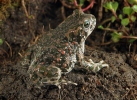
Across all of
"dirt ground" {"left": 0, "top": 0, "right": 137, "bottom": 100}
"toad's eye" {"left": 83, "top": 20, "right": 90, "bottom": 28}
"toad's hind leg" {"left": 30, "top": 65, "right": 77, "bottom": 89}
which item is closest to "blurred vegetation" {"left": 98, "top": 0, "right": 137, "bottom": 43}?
"dirt ground" {"left": 0, "top": 0, "right": 137, "bottom": 100}

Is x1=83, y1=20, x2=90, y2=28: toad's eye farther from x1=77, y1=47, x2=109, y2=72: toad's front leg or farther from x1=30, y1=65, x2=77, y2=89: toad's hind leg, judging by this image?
x1=30, y1=65, x2=77, y2=89: toad's hind leg

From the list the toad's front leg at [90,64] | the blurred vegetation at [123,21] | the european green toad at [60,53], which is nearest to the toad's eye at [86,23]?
the european green toad at [60,53]

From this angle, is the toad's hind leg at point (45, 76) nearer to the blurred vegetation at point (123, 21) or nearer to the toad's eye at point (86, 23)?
the toad's eye at point (86, 23)

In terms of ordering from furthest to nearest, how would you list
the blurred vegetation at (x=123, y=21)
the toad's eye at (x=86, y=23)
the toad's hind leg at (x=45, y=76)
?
the blurred vegetation at (x=123, y=21)
the toad's eye at (x=86, y=23)
the toad's hind leg at (x=45, y=76)

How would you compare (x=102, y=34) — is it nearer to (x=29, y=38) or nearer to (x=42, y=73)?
(x=29, y=38)

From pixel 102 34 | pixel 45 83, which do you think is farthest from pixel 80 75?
pixel 102 34
